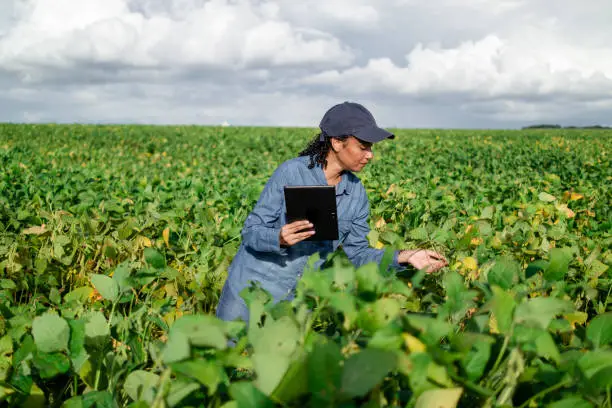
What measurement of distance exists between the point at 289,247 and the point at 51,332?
1.58 m

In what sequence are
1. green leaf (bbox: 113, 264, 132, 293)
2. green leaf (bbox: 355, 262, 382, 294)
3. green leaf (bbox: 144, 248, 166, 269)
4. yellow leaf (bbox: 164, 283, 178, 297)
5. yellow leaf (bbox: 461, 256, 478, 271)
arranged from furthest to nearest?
yellow leaf (bbox: 164, 283, 178, 297) → yellow leaf (bbox: 461, 256, 478, 271) → green leaf (bbox: 144, 248, 166, 269) → green leaf (bbox: 113, 264, 132, 293) → green leaf (bbox: 355, 262, 382, 294)

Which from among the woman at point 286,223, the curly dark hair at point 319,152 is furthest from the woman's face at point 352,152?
the curly dark hair at point 319,152

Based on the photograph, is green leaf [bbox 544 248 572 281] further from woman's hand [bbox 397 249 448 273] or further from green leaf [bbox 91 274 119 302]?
green leaf [bbox 91 274 119 302]

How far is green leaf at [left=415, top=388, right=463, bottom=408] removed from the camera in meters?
0.83

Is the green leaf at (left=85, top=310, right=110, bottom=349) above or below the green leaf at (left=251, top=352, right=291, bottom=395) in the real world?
below

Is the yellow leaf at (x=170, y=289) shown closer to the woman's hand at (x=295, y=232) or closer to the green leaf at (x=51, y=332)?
the woman's hand at (x=295, y=232)

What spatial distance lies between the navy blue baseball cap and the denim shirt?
27cm

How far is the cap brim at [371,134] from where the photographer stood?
2367 mm

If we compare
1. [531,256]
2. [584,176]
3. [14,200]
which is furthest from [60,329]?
[584,176]

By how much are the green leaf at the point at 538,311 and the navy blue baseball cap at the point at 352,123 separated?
1.52m

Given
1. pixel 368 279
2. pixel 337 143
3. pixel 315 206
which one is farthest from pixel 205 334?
pixel 337 143

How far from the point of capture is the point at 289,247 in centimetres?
263

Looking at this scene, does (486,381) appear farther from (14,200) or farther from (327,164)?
(14,200)

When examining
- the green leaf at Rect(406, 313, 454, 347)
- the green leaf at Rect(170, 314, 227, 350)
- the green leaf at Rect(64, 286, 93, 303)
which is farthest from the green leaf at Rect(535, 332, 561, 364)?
the green leaf at Rect(64, 286, 93, 303)
